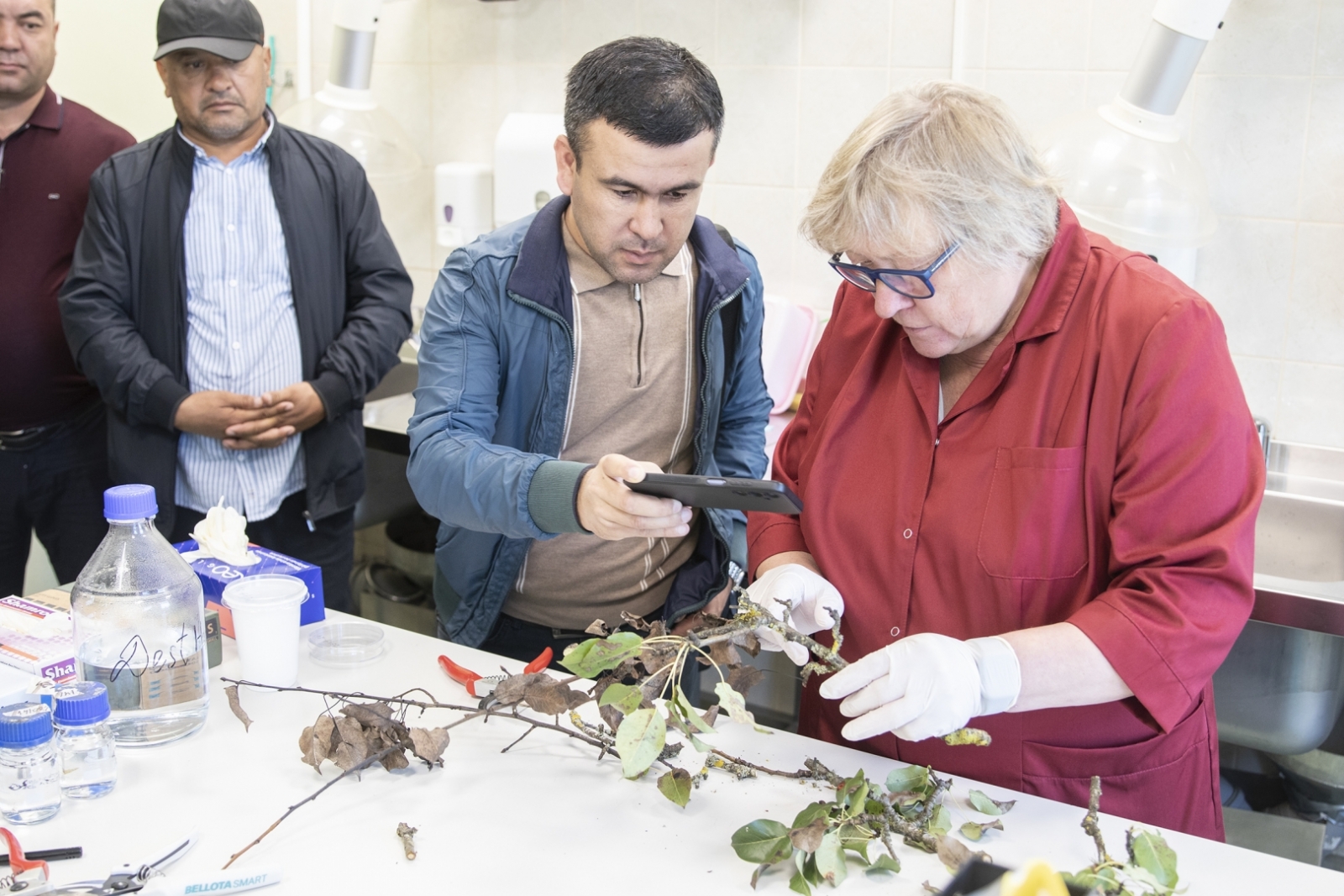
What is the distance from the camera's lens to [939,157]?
131 centimetres

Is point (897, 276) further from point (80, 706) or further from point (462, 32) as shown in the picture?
point (462, 32)

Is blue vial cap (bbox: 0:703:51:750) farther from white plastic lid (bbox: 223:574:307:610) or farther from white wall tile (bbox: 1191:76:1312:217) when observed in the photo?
white wall tile (bbox: 1191:76:1312:217)

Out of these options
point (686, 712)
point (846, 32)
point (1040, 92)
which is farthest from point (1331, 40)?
point (686, 712)

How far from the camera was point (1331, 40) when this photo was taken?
7.34 feet

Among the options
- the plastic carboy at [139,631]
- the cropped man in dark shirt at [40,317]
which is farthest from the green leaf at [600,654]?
the cropped man in dark shirt at [40,317]

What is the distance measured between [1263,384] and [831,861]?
5.98ft

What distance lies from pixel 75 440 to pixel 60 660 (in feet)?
4.69

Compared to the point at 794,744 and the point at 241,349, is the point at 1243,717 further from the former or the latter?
the point at 241,349

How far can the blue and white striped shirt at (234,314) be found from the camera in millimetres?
2457

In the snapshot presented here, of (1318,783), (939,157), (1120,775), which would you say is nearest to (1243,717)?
(1318,783)

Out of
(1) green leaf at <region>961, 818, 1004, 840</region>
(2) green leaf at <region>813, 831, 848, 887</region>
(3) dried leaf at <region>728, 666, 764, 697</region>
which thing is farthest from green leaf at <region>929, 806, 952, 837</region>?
(3) dried leaf at <region>728, 666, 764, 697</region>

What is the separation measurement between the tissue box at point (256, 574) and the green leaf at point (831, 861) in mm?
869

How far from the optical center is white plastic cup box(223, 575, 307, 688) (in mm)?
1465

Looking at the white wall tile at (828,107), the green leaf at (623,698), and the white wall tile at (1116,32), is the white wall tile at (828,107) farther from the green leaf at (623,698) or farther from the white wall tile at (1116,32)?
the green leaf at (623,698)
